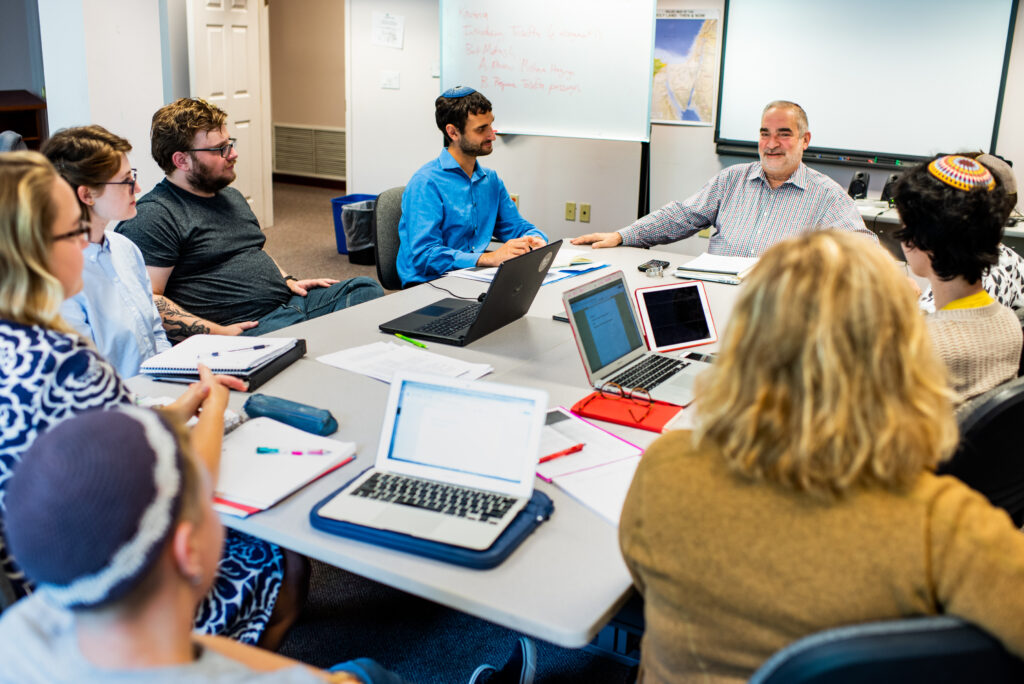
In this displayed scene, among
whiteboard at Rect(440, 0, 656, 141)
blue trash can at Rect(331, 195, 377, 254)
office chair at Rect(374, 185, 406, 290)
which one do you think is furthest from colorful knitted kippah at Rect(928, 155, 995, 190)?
blue trash can at Rect(331, 195, 377, 254)

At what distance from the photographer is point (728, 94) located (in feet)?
15.5

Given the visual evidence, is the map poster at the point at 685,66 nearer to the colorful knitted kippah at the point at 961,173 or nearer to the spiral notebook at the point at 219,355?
the colorful knitted kippah at the point at 961,173

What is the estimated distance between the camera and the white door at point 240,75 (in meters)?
5.39

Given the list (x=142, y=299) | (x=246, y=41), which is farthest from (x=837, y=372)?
(x=246, y=41)

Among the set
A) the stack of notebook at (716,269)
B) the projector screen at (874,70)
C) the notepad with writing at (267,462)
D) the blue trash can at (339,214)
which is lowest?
the blue trash can at (339,214)

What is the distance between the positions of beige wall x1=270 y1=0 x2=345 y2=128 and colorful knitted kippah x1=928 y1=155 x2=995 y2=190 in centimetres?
694

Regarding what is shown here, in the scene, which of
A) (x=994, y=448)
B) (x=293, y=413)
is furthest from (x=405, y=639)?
(x=994, y=448)

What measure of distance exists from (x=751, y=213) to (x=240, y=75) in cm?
403

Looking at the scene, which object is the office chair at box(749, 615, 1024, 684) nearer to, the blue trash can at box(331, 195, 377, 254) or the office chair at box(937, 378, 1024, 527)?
the office chair at box(937, 378, 1024, 527)

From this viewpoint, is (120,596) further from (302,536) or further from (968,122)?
(968,122)

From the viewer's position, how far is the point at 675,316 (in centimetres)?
213

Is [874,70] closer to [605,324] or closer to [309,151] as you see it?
[605,324]

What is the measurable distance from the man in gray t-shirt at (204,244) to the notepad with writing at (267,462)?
3.53 ft

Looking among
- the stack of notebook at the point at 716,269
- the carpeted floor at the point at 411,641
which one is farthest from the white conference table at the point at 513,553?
the stack of notebook at the point at 716,269
